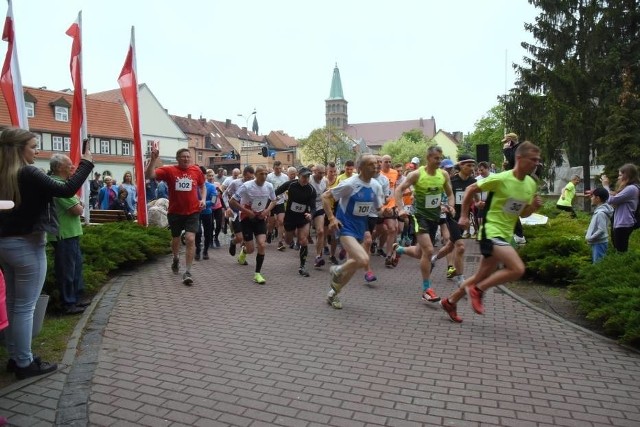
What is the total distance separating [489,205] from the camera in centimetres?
575

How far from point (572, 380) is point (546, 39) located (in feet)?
94.3

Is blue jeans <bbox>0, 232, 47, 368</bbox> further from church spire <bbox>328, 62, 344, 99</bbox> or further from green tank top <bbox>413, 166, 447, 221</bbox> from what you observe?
church spire <bbox>328, 62, 344, 99</bbox>

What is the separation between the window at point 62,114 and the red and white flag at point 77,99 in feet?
150

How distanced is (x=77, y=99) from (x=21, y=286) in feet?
21.3

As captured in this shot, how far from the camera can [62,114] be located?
51312mm

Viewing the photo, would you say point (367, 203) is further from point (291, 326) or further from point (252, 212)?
point (252, 212)

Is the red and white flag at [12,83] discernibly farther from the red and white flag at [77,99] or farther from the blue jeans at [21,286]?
the blue jeans at [21,286]

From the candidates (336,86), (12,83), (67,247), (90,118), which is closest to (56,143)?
(90,118)

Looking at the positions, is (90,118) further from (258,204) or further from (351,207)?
(351,207)

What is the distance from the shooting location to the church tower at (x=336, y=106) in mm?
158000

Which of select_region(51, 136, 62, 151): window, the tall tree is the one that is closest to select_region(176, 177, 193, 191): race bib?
select_region(51, 136, 62, 151): window

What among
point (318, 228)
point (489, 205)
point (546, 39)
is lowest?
point (318, 228)

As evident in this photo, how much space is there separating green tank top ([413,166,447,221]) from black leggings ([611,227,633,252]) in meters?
2.82

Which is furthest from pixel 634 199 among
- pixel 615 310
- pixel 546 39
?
pixel 546 39
